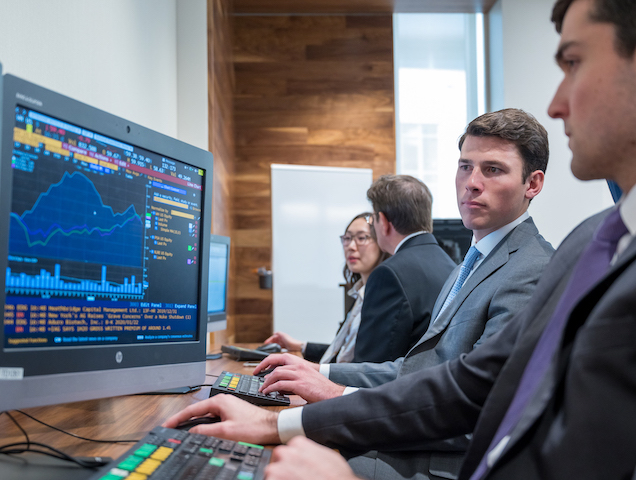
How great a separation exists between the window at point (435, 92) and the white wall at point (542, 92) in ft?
2.16

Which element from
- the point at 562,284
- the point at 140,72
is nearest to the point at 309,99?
the point at 140,72

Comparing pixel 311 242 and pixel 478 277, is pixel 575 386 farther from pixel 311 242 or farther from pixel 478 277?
pixel 311 242

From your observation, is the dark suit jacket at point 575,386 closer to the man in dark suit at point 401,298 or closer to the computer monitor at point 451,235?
the man in dark suit at point 401,298

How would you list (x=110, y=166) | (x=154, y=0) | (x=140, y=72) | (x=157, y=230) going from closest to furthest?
(x=110, y=166)
(x=157, y=230)
(x=140, y=72)
(x=154, y=0)

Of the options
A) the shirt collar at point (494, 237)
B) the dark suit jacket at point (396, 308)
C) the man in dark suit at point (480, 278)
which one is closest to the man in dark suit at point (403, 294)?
the dark suit jacket at point (396, 308)

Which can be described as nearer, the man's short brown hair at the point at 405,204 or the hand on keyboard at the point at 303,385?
the hand on keyboard at the point at 303,385

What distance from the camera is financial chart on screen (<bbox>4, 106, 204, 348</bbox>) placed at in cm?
80

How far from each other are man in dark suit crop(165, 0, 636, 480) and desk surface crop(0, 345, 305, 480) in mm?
177

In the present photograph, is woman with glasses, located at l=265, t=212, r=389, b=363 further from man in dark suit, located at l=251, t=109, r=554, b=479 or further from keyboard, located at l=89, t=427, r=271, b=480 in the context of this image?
keyboard, located at l=89, t=427, r=271, b=480

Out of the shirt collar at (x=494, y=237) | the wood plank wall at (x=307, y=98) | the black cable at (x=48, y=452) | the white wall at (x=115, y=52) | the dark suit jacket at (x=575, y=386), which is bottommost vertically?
the black cable at (x=48, y=452)

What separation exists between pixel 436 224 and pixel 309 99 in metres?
2.51

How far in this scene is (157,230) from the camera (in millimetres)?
1073

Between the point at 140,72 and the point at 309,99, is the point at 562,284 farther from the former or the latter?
the point at 309,99

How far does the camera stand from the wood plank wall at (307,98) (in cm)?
509
